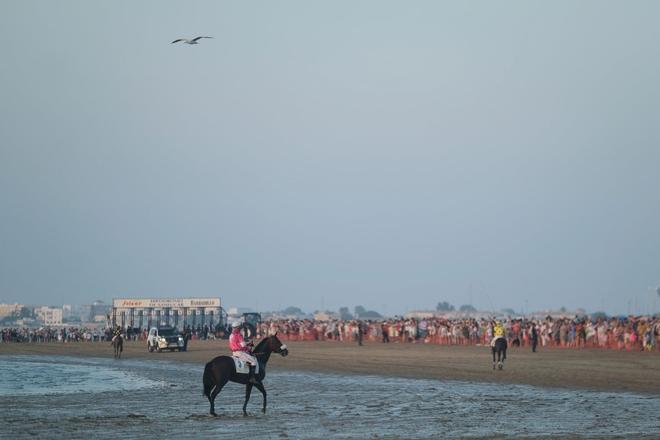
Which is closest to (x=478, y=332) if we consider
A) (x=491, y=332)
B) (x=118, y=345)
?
(x=491, y=332)

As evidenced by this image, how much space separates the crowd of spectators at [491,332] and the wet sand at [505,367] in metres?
2.16

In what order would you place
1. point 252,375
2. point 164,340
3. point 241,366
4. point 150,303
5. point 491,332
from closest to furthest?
point 241,366 < point 252,375 < point 491,332 < point 164,340 < point 150,303

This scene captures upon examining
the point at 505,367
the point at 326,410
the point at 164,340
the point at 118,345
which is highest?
the point at 164,340

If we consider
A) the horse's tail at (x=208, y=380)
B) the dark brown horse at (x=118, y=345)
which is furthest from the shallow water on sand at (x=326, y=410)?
the dark brown horse at (x=118, y=345)

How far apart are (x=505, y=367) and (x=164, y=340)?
1137 inches

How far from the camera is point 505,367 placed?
134ft

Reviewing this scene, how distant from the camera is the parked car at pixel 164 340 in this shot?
211 feet

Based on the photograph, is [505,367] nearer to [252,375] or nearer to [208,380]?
[252,375]

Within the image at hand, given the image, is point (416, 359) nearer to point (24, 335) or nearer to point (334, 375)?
point (334, 375)

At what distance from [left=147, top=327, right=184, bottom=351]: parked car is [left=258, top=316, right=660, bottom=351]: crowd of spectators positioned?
41.3ft

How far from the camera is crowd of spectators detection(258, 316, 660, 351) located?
55500 mm

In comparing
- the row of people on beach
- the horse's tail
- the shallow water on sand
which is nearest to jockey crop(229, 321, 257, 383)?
the horse's tail

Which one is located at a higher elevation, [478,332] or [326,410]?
[478,332]

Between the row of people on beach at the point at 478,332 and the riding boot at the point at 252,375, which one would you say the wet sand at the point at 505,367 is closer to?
the row of people on beach at the point at 478,332
